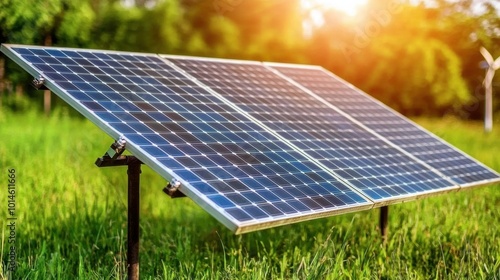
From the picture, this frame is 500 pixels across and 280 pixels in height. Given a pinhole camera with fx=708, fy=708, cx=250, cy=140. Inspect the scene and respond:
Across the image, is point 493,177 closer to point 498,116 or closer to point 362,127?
point 362,127

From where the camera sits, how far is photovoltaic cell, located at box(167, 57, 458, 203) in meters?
6.34

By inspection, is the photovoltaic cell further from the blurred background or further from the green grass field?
the blurred background

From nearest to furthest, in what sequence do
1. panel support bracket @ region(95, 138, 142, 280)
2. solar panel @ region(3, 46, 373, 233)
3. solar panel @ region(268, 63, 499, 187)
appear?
solar panel @ region(3, 46, 373, 233)
panel support bracket @ region(95, 138, 142, 280)
solar panel @ region(268, 63, 499, 187)

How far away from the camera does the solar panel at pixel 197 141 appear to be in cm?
486

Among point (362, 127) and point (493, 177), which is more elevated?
point (362, 127)

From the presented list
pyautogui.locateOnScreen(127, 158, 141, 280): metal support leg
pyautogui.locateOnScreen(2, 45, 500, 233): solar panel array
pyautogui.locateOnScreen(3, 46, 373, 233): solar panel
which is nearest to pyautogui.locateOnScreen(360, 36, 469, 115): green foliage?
pyautogui.locateOnScreen(2, 45, 500, 233): solar panel array

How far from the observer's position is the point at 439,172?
7375 mm

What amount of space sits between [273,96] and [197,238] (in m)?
2.18

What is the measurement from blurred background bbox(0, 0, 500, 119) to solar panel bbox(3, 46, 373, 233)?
902 inches

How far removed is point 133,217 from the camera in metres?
5.79

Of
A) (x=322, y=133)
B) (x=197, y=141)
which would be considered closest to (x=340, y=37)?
(x=322, y=133)

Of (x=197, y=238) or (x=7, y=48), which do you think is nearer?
(x=7, y=48)

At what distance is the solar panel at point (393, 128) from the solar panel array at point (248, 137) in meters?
0.03

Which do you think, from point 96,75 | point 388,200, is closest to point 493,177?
point 388,200
